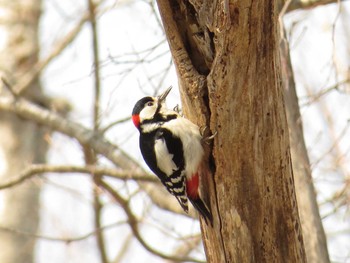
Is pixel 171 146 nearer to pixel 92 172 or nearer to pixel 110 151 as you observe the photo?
pixel 92 172

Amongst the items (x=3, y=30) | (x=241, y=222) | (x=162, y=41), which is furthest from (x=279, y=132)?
(x=3, y=30)

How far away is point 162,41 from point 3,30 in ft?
14.0

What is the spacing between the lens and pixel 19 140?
8.17m

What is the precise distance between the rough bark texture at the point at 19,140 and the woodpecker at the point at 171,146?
10.6 feet

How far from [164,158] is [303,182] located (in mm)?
1164

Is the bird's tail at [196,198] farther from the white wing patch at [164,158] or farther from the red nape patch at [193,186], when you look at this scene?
the white wing patch at [164,158]

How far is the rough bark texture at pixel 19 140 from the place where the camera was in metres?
7.73

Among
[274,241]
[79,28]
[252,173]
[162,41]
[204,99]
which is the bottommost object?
[274,241]

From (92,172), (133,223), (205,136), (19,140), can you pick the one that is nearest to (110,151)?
(92,172)

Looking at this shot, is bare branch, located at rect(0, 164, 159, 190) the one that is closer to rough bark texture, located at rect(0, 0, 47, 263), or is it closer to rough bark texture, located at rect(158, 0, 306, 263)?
rough bark texture, located at rect(158, 0, 306, 263)

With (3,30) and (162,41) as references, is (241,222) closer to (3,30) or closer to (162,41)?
(162,41)

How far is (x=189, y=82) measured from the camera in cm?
391

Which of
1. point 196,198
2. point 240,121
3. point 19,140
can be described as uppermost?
point 19,140

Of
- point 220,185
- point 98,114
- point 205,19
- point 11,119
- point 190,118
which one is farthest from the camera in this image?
point 11,119
